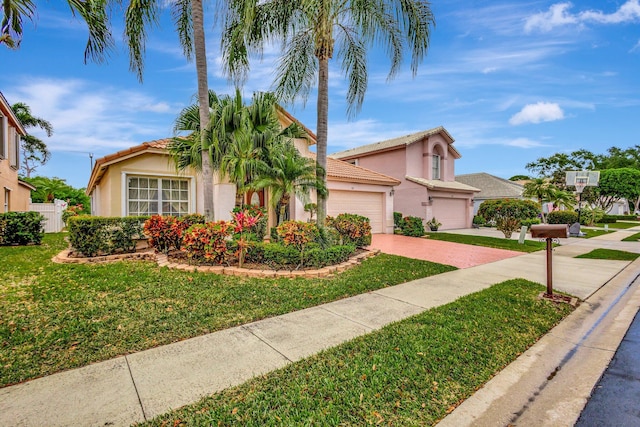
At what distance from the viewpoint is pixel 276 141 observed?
948 centimetres

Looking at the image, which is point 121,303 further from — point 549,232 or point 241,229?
point 549,232

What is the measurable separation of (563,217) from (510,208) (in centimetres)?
878

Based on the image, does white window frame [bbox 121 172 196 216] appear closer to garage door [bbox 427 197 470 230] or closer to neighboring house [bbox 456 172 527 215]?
garage door [bbox 427 197 470 230]

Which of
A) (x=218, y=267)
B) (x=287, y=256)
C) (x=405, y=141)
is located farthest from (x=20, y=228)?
(x=405, y=141)

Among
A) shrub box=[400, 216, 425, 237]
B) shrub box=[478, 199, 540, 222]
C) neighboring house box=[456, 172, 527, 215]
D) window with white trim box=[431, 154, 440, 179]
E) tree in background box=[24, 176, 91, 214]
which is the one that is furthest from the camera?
neighboring house box=[456, 172, 527, 215]

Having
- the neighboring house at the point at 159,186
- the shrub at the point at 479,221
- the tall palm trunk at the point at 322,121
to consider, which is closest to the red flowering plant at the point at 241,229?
the tall palm trunk at the point at 322,121

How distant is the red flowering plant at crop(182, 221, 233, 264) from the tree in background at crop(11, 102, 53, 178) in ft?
83.1

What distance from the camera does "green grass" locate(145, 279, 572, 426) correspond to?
7.54 feet

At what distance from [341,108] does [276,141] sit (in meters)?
2.41

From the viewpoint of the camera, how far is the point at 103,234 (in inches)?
315

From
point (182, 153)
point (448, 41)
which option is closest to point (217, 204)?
point (182, 153)

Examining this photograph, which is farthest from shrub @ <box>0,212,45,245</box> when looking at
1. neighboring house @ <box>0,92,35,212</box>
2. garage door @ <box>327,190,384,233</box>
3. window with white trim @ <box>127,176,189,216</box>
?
garage door @ <box>327,190,384,233</box>

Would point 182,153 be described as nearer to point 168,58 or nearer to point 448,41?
point 168,58

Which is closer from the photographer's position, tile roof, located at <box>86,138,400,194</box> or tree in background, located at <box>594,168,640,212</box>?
tile roof, located at <box>86,138,400,194</box>
